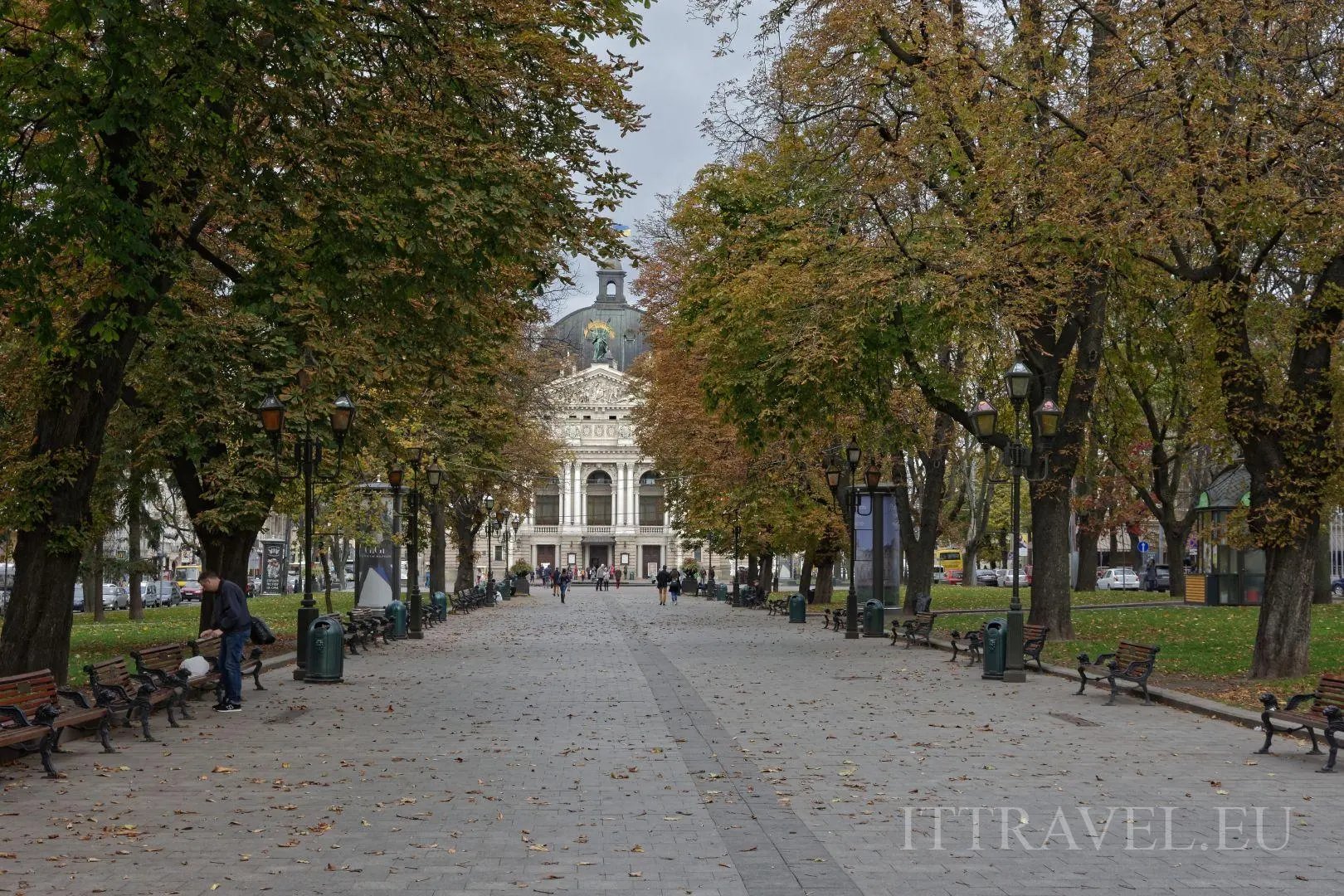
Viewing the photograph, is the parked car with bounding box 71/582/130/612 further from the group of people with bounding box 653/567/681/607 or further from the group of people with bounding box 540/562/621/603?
the group of people with bounding box 653/567/681/607

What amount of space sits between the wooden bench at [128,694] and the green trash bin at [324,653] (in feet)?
15.9

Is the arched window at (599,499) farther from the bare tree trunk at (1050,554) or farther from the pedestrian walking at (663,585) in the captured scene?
the bare tree trunk at (1050,554)

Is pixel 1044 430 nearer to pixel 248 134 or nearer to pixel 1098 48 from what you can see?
pixel 1098 48

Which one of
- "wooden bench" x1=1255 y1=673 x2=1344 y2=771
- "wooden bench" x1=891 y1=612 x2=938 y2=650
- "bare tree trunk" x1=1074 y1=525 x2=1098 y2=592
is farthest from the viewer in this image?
"bare tree trunk" x1=1074 y1=525 x2=1098 y2=592

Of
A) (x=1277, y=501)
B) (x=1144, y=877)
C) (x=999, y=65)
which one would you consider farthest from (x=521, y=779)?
(x=999, y=65)

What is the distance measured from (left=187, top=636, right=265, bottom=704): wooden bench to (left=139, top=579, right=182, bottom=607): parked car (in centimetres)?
4816

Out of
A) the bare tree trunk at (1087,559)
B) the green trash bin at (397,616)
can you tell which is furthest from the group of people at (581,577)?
the green trash bin at (397,616)

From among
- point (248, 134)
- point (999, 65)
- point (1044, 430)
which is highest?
point (999, 65)

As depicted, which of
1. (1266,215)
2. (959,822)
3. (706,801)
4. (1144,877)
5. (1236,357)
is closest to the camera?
(1144,877)

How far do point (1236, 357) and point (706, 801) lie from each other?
11.3m

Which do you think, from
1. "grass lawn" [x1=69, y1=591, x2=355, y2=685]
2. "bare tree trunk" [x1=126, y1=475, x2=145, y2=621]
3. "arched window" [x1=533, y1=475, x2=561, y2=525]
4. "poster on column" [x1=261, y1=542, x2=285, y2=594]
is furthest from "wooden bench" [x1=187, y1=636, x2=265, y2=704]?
"arched window" [x1=533, y1=475, x2=561, y2=525]

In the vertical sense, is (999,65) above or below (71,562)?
above

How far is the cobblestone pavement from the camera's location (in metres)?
8.09

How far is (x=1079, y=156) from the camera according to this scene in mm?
18953
